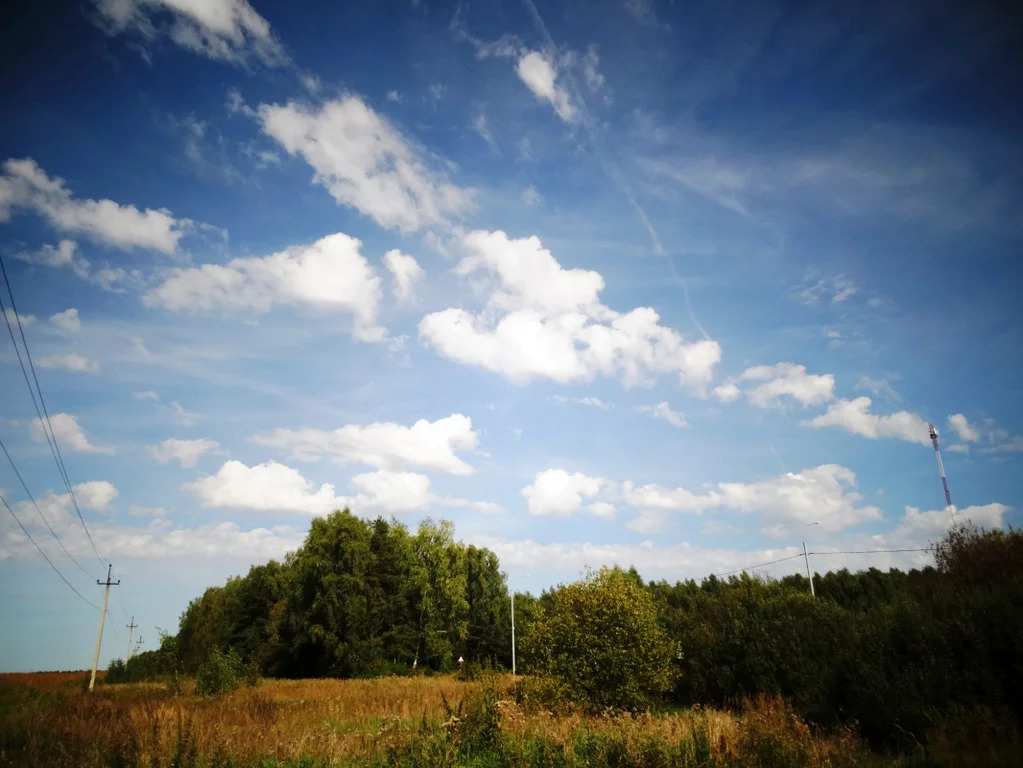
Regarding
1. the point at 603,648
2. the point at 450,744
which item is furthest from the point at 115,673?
the point at 450,744

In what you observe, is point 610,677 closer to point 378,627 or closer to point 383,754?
point 383,754

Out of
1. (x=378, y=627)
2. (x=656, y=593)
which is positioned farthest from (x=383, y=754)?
(x=656, y=593)

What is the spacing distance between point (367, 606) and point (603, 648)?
37.2 metres

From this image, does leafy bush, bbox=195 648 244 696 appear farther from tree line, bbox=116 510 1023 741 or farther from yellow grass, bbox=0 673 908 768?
yellow grass, bbox=0 673 908 768

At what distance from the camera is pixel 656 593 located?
71000mm

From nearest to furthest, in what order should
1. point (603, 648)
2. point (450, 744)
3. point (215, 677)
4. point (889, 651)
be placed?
point (450, 744) → point (889, 651) → point (603, 648) → point (215, 677)

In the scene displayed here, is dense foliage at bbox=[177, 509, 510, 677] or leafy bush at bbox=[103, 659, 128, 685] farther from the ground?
dense foliage at bbox=[177, 509, 510, 677]

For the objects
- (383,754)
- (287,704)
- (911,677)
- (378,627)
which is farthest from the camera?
(378,627)

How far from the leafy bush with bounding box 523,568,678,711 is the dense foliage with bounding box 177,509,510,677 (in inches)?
1225

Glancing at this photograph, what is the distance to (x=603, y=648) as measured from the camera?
20906 millimetres

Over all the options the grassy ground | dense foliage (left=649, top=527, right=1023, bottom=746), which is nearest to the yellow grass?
the grassy ground

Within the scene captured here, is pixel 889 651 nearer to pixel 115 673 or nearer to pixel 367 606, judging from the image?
pixel 367 606

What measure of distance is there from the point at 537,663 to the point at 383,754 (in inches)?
480

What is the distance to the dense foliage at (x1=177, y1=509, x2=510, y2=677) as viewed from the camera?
161 ft
